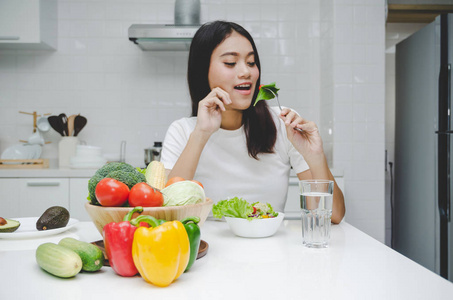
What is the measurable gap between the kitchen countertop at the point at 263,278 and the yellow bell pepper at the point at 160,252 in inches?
1.0

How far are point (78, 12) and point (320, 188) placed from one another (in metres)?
2.87

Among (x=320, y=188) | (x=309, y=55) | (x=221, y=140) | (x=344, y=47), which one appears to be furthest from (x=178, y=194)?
(x=309, y=55)

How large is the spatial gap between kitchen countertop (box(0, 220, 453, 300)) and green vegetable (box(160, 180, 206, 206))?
13 cm

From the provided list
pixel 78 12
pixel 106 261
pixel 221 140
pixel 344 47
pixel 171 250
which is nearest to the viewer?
pixel 171 250

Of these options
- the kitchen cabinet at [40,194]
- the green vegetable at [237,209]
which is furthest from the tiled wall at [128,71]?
the green vegetable at [237,209]

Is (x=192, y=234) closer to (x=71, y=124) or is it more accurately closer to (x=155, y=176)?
(x=155, y=176)

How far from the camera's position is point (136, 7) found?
129 inches

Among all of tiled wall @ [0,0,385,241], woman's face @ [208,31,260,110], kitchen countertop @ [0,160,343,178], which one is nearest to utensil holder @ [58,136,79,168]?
tiled wall @ [0,0,385,241]

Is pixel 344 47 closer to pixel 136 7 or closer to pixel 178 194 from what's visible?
pixel 136 7

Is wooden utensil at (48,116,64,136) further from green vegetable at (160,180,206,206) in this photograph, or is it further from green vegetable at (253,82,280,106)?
green vegetable at (160,180,206,206)

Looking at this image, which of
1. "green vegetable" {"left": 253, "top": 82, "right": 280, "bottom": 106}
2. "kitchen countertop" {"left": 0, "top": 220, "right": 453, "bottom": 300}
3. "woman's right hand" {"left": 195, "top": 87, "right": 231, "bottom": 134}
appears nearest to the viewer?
"kitchen countertop" {"left": 0, "top": 220, "right": 453, "bottom": 300}

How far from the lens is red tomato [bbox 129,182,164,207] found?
85cm

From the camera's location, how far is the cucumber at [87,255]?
0.77 meters

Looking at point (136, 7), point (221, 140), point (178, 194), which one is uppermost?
point (136, 7)
